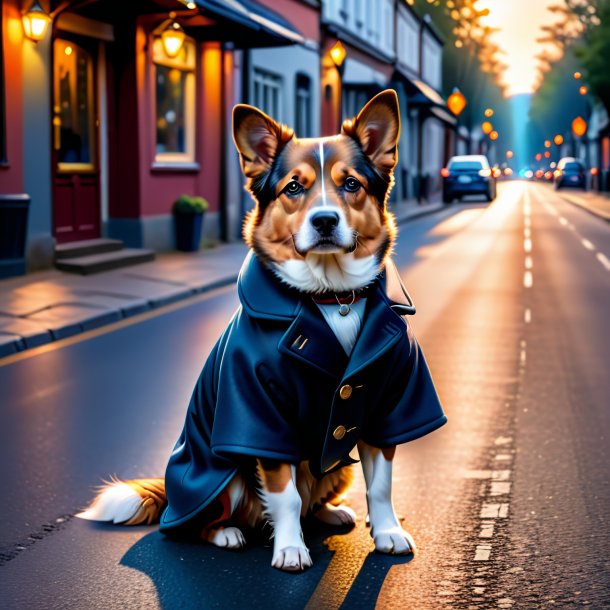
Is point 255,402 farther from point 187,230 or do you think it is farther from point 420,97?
point 420,97

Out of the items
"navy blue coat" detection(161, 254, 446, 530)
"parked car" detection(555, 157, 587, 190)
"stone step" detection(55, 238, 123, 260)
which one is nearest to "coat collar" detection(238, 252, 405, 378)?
"navy blue coat" detection(161, 254, 446, 530)

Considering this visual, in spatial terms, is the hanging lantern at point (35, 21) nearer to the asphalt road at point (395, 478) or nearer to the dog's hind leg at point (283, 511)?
the asphalt road at point (395, 478)


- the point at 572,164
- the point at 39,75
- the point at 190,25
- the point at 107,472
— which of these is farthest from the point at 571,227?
the point at 572,164

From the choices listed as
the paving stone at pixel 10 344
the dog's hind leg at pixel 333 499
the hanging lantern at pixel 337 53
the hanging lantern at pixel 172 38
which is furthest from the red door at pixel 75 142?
the dog's hind leg at pixel 333 499

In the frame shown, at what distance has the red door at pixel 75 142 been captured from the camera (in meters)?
16.8

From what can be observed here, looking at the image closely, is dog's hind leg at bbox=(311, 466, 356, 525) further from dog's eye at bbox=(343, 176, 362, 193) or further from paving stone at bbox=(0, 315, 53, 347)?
paving stone at bbox=(0, 315, 53, 347)

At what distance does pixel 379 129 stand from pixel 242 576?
1582 millimetres

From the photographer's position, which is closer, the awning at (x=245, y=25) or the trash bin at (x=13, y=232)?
the trash bin at (x=13, y=232)

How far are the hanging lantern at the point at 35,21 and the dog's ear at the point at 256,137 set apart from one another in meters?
12.0

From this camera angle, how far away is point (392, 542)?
13.6 feet

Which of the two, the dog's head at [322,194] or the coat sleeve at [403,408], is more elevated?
the dog's head at [322,194]

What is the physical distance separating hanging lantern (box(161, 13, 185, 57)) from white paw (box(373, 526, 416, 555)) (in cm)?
1597

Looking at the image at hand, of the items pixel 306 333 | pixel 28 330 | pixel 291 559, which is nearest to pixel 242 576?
pixel 291 559

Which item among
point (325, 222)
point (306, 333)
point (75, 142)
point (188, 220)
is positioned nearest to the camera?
point (325, 222)
